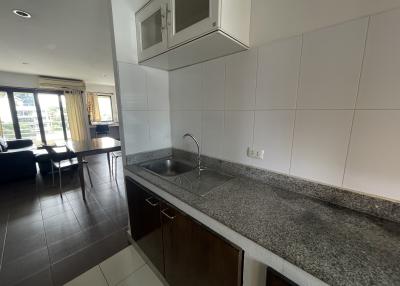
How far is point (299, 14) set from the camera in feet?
3.01

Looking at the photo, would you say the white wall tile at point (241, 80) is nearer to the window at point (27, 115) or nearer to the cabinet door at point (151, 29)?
the cabinet door at point (151, 29)

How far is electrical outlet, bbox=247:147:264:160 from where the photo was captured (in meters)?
1.16

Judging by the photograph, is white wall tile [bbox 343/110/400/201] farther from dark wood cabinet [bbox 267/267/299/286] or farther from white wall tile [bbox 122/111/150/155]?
white wall tile [bbox 122/111/150/155]

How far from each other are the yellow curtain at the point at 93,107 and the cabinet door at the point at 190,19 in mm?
6319

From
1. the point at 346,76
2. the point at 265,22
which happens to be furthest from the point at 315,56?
the point at 265,22

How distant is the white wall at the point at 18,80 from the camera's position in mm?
4295

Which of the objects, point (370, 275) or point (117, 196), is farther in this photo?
point (117, 196)

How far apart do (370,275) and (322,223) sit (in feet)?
0.81

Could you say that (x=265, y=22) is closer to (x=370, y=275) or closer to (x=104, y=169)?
(x=370, y=275)

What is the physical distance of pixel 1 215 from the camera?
218 centimetres

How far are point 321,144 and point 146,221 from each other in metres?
1.31

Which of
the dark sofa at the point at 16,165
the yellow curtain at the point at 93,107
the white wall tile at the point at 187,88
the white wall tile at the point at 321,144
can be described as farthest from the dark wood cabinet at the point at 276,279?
the yellow curtain at the point at 93,107

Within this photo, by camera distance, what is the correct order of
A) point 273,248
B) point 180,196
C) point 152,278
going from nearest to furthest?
point 273,248, point 180,196, point 152,278

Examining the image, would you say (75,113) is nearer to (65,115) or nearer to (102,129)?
(65,115)
